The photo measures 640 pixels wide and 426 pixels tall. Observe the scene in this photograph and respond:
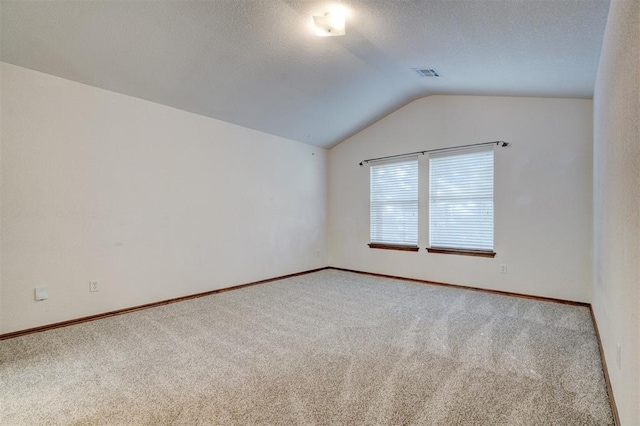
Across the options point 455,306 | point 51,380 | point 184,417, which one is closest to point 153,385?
point 184,417

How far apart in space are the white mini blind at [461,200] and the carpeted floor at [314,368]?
1.16m

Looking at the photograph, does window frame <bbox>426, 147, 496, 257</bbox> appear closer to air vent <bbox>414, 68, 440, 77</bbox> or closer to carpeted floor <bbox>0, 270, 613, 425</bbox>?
carpeted floor <bbox>0, 270, 613, 425</bbox>

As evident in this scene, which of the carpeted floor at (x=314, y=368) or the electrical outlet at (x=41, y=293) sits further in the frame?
the electrical outlet at (x=41, y=293)

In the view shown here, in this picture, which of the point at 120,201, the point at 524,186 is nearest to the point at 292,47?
the point at 120,201

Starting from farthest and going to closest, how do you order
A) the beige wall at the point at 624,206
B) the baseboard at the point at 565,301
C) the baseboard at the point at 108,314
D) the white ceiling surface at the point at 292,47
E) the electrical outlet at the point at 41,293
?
the electrical outlet at the point at 41,293 < the baseboard at the point at 108,314 < the white ceiling surface at the point at 292,47 < the baseboard at the point at 565,301 < the beige wall at the point at 624,206

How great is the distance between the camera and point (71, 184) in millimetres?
3141

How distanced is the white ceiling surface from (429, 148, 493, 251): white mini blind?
0.95 meters

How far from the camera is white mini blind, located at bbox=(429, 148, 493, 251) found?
14.2ft

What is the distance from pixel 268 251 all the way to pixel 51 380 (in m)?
3.20

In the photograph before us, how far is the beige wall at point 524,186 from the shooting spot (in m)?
3.68

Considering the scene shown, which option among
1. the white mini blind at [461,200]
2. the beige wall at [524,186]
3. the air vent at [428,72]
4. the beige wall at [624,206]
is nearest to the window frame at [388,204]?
the beige wall at [524,186]

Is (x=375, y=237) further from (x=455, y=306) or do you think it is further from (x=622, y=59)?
(x=622, y=59)

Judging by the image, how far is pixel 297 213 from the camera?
220 inches

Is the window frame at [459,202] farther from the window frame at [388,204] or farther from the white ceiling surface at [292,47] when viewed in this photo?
the white ceiling surface at [292,47]
